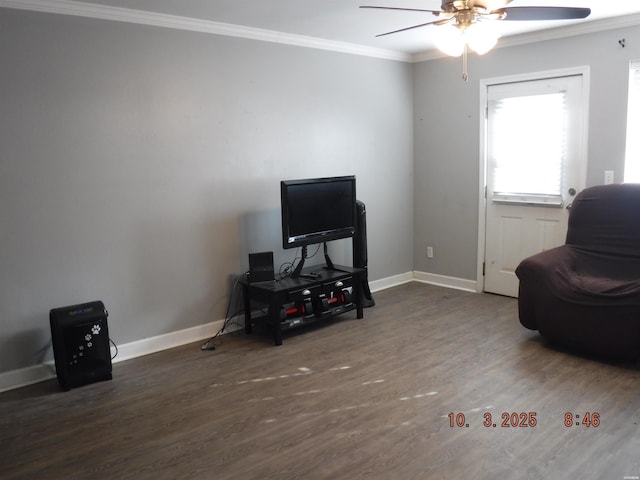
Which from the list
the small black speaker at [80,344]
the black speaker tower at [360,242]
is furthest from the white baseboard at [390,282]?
the small black speaker at [80,344]

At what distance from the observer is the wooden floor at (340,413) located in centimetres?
247

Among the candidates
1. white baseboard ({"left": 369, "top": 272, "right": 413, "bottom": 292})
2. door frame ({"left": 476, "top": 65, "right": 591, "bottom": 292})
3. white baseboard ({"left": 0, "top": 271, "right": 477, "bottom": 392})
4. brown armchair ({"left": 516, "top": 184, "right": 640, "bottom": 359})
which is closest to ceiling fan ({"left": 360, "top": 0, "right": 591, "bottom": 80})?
brown armchair ({"left": 516, "top": 184, "right": 640, "bottom": 359})

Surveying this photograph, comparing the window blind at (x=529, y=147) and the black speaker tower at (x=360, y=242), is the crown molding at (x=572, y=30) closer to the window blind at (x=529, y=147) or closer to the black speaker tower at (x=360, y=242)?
the window blind at (x=529, y=147)

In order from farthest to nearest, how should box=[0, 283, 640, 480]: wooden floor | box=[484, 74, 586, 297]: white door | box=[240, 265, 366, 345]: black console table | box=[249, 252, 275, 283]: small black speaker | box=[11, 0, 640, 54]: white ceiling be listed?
box=[484, 74, 586, 297]: white door < box=[249, 252, 275, 283]: small black speaker < box=[240, 265, 366, 345]: black console table < box=[11, 0, 640, 54]: white ceiling < box=[0, 283, 640, 480]: wooden floor

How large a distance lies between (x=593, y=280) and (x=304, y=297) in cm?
213

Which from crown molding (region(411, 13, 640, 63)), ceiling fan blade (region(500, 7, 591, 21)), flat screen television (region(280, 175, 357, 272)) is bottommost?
flat screen television (region(280, 175, 357, 272))

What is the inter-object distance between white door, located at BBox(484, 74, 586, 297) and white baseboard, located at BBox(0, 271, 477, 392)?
53 cm

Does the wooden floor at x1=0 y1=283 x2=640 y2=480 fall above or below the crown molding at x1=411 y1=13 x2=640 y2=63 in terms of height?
below

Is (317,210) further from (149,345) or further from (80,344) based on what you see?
(80,344)

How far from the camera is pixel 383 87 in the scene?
5.41m

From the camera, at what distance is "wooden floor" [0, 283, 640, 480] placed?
2.47 m

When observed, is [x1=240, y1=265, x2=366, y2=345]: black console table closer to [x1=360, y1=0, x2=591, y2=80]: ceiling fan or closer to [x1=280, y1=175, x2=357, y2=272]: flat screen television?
[x1=280, y1=175, x2=357, y2=272]: flat screen television

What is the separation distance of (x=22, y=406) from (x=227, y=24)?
3064 mm

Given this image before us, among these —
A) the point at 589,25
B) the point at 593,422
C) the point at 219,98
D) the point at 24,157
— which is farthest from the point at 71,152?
the point at 589,25
